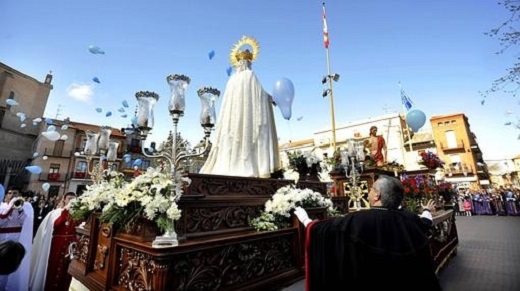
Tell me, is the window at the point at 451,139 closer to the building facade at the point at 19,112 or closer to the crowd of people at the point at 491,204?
the crowd of people at the point at 491,204

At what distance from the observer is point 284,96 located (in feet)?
19.7

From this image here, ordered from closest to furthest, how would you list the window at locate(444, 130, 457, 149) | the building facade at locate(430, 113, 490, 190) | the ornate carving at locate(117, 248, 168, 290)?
the ornate carving at locate(117, 248, 168, 290) < the building facade at locate(430, 113, 490, 190) < the window at locate(444, 130, 457, 149)

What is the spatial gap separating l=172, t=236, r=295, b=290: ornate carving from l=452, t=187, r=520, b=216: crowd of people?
19107 millimetres

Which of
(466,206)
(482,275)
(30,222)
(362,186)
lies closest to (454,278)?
(482,275)

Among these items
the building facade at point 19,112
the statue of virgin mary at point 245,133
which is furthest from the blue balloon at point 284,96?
the building facade at point 19,112

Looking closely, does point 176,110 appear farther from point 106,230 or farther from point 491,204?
point 491,204

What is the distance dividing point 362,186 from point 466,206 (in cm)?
1820

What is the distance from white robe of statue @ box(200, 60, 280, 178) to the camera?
5055mm

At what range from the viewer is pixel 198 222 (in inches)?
120

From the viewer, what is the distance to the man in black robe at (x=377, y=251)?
1.77 meters

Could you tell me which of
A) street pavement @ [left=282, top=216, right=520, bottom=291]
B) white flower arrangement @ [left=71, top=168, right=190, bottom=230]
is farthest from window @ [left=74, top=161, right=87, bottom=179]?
street pavement @ [left=282, top=216, right=520, bottom=291]

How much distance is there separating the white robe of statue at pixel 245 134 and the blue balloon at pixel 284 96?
23cm

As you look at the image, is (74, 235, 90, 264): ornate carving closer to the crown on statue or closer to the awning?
the crown on statue

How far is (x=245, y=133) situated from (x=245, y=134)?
0.03 metres
